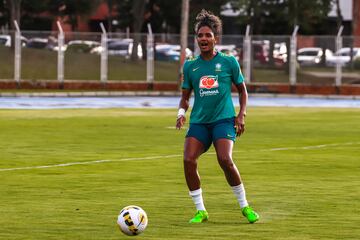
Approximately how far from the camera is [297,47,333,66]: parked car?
173 feet

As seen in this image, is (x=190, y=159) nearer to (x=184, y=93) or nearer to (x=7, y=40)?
(x=184, y=93)

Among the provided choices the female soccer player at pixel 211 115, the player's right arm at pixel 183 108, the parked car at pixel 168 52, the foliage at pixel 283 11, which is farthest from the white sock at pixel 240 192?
the foliage at pixel 283 11

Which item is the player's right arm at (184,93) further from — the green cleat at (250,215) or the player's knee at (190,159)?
the green cleat at (250,215)

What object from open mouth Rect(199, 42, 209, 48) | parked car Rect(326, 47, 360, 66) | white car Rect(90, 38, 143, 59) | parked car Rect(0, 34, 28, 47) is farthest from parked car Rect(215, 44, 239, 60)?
open mouth Rect(199, 42, 209, 48)

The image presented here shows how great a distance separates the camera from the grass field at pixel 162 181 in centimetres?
1217

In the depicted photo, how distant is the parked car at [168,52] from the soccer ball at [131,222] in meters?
42.7

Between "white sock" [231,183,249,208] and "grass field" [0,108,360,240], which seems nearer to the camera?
"grass field" [0,108,360,240]

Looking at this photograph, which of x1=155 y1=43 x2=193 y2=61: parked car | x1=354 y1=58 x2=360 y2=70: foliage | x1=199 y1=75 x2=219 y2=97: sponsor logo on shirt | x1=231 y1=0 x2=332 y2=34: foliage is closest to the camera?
x1=199 y1=75 x2=219 y2=97: sponsor logo on shirt

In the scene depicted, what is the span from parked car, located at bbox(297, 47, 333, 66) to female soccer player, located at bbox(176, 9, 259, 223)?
133 feet

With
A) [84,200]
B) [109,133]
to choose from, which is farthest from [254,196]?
[109,133]

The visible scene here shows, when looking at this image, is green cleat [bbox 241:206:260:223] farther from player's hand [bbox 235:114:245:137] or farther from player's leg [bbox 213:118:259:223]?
player's hand [bbox 235:114:245:137]

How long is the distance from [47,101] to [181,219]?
31.6 meters

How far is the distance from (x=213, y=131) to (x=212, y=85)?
17.9 inches

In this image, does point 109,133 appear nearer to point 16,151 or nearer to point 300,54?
point 16,151
